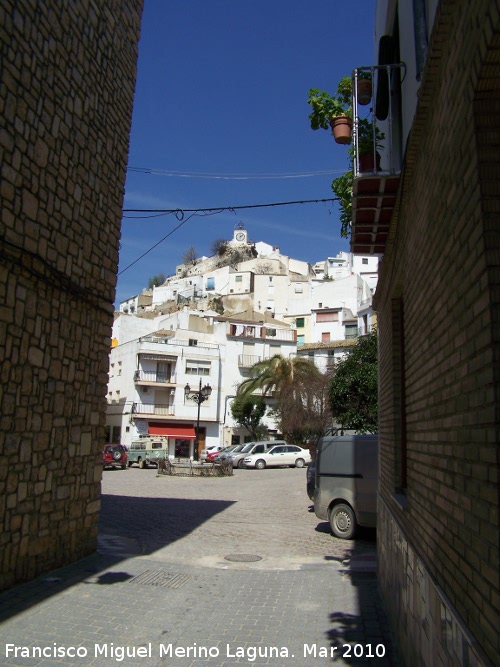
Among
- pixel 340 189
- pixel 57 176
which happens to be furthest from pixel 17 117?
pixel 340 189

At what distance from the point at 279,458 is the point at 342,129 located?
95.4ft

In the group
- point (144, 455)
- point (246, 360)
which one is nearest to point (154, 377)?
point (246, 360)

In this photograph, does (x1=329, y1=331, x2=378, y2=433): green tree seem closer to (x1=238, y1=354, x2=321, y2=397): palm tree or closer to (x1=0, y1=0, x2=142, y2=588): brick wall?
(x1=0, y1=0, x2=142, y2=588): brick wall

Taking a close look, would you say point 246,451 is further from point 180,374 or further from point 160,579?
point 160,579

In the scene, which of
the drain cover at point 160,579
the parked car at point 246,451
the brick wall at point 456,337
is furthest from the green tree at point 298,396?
the brick wall at point 456,337

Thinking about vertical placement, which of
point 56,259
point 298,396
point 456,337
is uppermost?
point 298,396

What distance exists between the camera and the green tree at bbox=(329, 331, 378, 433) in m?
19.6

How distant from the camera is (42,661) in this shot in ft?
15.7

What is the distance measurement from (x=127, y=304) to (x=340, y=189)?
10090 cm

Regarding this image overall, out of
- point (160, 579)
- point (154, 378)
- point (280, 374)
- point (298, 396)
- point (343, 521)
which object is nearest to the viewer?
point (160, 579)

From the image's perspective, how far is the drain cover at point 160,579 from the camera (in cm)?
748

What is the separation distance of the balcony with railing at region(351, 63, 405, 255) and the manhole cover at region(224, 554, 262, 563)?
556cm

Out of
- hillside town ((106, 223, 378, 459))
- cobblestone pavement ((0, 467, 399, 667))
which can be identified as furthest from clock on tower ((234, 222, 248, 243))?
cobblestone pavement ((0, 467, 399, 667))

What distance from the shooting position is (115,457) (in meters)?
33.8
